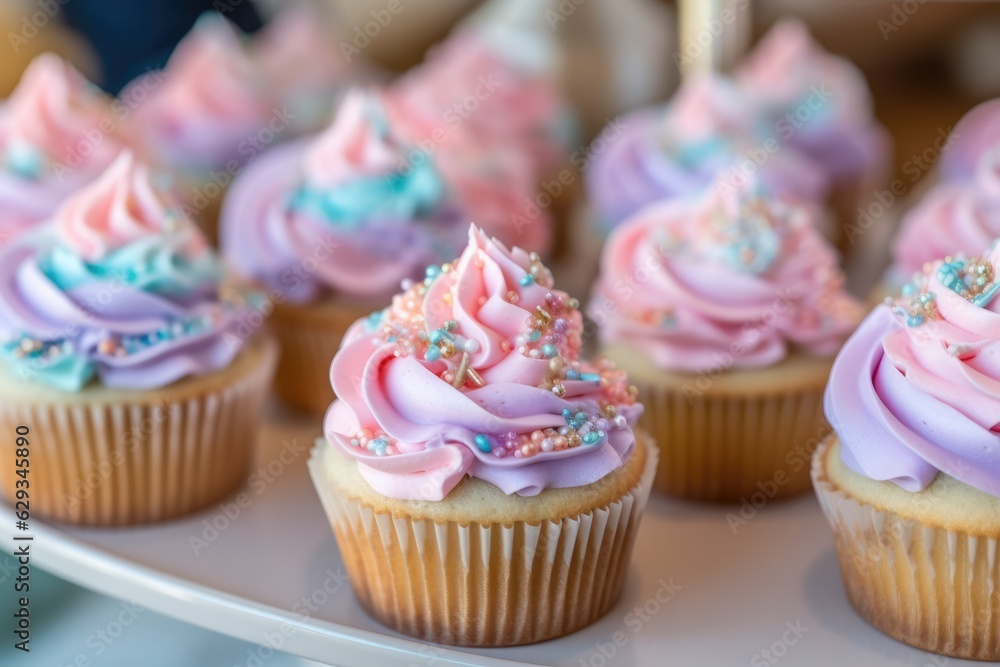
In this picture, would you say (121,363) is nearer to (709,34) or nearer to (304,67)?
(709,34)

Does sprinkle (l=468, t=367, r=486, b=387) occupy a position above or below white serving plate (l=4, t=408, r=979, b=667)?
above

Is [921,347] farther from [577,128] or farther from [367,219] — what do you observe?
[577,128]

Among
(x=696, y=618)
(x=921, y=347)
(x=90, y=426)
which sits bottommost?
(x=696, y=618)

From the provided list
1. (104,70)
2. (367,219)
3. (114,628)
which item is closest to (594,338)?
(367,219)

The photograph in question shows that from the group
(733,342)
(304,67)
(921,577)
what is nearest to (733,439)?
(733,342)

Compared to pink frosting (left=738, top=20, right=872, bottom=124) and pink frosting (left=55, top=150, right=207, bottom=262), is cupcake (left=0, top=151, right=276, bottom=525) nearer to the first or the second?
pink frosting (left=55, top=150, right=207, bottom=262)

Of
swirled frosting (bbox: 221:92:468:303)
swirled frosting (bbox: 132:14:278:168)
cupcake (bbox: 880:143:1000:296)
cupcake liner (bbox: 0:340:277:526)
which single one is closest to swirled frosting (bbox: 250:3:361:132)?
swirled frosting (bbox: 132:14:278:168)
